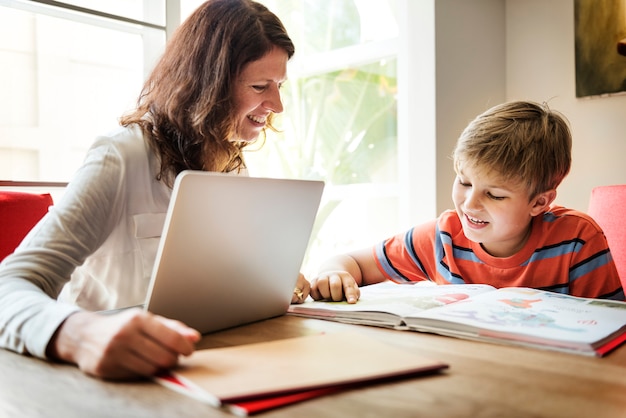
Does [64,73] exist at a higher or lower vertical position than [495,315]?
higher

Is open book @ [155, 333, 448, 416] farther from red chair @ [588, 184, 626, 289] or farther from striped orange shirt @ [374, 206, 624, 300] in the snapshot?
red chair @ [588, 184, 626, 289]

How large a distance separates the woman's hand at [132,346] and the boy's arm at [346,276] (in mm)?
460

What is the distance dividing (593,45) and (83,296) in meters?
2.15

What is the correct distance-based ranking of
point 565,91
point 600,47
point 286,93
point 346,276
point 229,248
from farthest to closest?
point 286,93
point 565,91
point 600,47
point 346,276
point 229,248

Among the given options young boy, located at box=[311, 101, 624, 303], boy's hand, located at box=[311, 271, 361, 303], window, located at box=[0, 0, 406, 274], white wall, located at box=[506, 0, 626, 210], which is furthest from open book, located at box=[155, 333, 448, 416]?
white wall, located at box=[506, 0, 626, 210]

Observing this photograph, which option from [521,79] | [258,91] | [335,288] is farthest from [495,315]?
[521,79]

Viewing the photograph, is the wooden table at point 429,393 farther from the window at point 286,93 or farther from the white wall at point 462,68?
the white wall at point 462,68

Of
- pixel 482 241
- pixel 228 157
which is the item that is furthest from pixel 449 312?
pixel 228 157

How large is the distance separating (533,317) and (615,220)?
3.80 feet

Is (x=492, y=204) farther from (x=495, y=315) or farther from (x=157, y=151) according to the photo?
(x=157, y=151)

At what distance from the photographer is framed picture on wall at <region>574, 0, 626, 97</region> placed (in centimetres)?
231

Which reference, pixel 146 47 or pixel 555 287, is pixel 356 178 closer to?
pixel 146 47

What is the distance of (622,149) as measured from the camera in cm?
233

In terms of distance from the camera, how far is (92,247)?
955 mm
